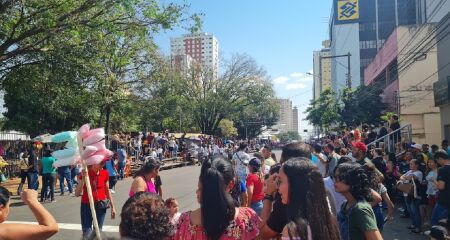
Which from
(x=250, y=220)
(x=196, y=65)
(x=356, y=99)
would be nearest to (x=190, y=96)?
(x=196, y=65)

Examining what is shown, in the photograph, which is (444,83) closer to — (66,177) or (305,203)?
(66,177)

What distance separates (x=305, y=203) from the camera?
2650 millimetres

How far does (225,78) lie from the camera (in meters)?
52.0

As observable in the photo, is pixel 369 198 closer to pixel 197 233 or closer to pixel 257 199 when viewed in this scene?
pixel 197 233

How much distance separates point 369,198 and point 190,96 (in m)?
48.6

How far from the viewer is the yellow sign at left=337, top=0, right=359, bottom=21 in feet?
268

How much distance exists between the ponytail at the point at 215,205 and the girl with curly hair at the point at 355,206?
0.95 m

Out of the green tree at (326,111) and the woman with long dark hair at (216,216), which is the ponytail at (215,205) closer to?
the woman with long dark hair at (216,216)

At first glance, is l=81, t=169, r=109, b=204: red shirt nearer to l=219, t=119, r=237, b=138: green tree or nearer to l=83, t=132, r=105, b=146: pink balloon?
l=83, t=132, r=105, b=146: pink balloon

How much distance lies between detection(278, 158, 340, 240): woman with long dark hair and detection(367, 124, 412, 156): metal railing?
41.7 ft

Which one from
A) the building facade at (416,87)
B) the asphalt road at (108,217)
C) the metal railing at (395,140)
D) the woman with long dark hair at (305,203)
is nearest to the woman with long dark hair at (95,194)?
the asphalt road at (108,217)

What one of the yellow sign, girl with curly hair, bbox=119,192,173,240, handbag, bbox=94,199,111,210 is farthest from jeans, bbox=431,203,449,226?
the yellow sign

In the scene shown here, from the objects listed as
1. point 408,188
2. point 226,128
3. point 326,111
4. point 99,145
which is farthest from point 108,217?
point 226,128

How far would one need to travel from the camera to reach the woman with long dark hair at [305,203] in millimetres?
2557
